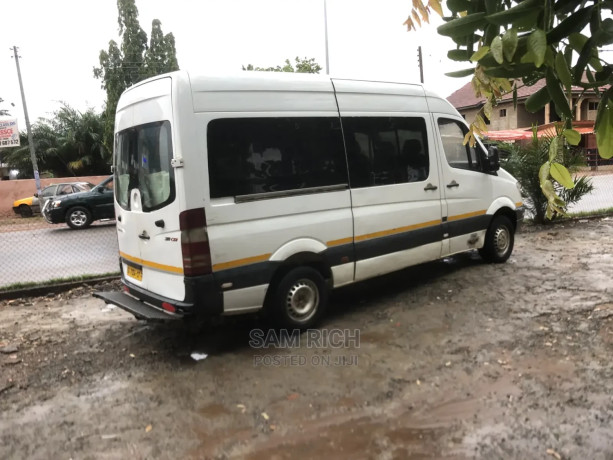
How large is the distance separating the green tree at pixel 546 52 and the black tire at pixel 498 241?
17.8ft

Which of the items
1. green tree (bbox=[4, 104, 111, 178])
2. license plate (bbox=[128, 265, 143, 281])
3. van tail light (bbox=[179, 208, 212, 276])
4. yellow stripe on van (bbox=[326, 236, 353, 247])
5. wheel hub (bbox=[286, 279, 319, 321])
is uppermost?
green tree (bbox=[4, 104, 111, 178])

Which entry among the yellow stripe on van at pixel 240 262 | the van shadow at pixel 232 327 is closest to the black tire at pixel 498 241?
the van shadow at pixel 232 327

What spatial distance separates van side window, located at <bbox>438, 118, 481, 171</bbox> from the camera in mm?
5828

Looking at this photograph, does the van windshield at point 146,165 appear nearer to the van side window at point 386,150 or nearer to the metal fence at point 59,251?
the van side window at point 386,150

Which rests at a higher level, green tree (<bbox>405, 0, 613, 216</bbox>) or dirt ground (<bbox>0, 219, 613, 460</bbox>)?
green tree (<bbox>405, 0, 613, 216</bbox>)

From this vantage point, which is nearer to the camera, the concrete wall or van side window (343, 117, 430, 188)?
van side window (343, 117, 430, 188)

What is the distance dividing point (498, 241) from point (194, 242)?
4.49m

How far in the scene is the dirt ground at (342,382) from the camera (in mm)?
2938

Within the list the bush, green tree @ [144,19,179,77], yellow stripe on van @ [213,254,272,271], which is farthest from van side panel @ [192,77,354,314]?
green tree @ [144,19,179,77]

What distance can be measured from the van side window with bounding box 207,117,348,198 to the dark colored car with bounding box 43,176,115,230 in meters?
11.2

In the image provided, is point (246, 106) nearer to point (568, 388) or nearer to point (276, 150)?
point (276, 150)

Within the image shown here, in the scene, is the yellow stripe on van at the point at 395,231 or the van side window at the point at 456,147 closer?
the yellow stripe on van at the point at 395,231

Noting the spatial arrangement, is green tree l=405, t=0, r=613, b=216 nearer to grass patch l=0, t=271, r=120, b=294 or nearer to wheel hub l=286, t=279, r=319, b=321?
wheel hub l=286, t=279, r=319, b=321

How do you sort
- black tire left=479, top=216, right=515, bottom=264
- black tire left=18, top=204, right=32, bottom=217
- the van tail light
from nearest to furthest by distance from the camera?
the van tail light
black tire left=479, top=216, right=515, bottom=264
black tire left=18, top=204, right=32, bottom=217
